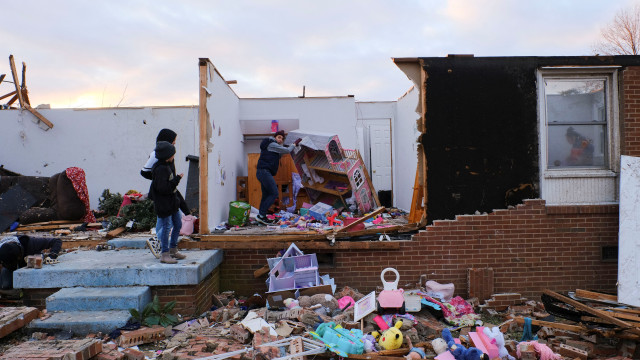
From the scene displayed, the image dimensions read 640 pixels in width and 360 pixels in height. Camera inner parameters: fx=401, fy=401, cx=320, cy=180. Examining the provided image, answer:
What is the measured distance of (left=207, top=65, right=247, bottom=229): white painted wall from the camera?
22.0ft

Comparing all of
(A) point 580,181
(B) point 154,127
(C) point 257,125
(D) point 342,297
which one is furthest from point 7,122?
(A) point 580,181

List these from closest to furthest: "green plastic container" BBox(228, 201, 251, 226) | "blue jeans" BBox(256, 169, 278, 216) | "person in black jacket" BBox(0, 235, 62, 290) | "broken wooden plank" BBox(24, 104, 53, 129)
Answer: "person in black jacket" BBox(0, 235, 62, 290)
"green plastic container" BBox(228, 201, 251, 226)
"blue jeans" BBox(256, 169, 278, 216)
"broken wooden plank" BBox(24, 104, 53, 129)

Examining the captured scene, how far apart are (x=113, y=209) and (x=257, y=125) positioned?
408 cm

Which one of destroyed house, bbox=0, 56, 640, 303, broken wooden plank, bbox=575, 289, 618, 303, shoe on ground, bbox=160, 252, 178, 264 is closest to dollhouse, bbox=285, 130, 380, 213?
destroyed house, bbox=0, 56, 640, 303

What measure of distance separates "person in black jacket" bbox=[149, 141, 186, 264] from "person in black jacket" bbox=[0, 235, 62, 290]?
1.59 m

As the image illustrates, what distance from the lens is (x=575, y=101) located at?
256 inches

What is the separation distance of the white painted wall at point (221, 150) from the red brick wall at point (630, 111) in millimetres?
6558

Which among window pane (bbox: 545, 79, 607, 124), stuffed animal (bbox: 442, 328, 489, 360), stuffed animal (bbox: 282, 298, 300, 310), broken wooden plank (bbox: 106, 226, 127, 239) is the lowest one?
stuffed animal (bbox: 442, 328, 489, 360)

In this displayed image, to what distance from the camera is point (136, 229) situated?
7.39m

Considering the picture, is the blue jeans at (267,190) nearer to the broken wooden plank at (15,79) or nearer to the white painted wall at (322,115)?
the white painted wall at (322,115)

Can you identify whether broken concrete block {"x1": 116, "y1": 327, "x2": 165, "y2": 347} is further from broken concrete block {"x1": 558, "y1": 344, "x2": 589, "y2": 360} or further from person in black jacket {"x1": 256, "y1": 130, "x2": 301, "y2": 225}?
broken concrete block {"x1": 558, "y1": 344, "x2": 589, "y2": 360}

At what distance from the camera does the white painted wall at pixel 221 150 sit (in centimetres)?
669

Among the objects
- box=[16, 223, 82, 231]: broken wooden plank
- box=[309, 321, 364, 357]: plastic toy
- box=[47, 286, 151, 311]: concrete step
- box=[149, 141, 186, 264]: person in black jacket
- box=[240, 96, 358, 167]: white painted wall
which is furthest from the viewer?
box=[240, 96, 358, 167]: white painted wall

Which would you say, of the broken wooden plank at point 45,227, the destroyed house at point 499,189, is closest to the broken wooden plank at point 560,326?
the destroyed house at point 499,189
